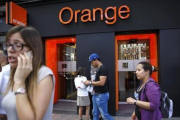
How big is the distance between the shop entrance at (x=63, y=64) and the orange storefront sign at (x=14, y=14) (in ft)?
5.01

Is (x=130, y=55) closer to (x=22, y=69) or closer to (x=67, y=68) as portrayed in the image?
(x=67, y=68)

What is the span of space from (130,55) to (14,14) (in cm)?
491

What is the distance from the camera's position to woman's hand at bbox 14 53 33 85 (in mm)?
1299

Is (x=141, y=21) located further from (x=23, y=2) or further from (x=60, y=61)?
(x=23, y=2)

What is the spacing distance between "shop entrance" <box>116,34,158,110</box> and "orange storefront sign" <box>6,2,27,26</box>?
157 inches

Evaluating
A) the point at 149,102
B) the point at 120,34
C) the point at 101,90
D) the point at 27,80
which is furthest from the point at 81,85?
the point at 27,80

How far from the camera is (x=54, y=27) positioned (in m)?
6.73

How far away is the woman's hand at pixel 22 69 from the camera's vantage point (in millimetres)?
1299

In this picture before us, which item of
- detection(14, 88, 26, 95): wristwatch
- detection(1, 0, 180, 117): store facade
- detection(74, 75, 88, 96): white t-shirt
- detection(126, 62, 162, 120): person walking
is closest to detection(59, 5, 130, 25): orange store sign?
detection(1, 0, 180, 117): store facade

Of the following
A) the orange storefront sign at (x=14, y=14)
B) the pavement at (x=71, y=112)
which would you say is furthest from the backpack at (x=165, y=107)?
the orange storefront sign at (x=14, y=14)

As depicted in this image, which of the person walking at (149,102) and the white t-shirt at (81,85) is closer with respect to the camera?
the person walking at (149,102)

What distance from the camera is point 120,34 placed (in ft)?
20.7

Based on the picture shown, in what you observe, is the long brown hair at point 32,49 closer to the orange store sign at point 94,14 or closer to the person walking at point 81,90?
the person walking at point 81,90

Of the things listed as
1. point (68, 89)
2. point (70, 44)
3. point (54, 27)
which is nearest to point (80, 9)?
point (54, 27)
